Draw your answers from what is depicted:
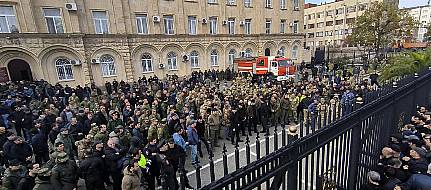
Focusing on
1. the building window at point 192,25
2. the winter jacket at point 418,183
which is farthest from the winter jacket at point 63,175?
the building window at point 192,25

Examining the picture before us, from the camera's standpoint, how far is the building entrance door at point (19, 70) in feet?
63.5

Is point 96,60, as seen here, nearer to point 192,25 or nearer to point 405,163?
point 192,25

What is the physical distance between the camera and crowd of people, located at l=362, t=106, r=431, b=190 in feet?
13.4

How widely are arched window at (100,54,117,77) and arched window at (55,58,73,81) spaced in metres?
2.75

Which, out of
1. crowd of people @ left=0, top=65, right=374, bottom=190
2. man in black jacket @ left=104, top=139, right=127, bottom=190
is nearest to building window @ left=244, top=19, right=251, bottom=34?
crowd of people @ left=0, top=65, right=374, bottom=190

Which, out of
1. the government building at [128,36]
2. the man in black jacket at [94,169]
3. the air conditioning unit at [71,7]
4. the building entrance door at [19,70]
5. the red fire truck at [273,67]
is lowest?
the man in black jacket at [94,169]

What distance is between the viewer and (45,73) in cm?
2012

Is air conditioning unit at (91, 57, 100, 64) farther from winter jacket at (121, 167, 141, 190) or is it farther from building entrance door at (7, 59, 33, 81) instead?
winter jacket at (121, 167, 141, 190)

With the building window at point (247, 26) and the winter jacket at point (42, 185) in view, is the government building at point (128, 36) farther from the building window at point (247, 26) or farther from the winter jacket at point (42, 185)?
the winter jacket at point (42, 185)

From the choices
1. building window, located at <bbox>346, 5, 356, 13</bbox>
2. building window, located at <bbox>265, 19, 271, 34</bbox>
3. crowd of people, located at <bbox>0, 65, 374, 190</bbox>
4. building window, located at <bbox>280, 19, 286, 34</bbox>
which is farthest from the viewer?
building window, located at <bbox>346, 5, 356, 13</bbox>

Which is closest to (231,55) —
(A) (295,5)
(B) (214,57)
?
(B) (214,57)

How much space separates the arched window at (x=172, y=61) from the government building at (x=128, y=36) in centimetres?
3

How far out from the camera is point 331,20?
65125mm

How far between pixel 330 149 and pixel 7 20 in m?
24.1
